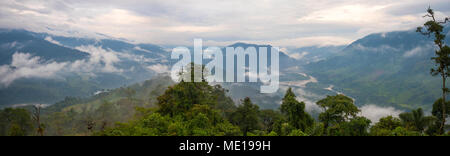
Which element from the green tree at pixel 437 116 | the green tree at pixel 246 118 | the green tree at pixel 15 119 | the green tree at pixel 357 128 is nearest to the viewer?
the green tree at pixel 357 128

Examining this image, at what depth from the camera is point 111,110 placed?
9912cm

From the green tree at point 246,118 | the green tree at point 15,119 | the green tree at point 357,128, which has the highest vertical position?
the green tree at point 357,128

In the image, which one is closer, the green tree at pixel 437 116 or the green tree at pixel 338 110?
the green tree at pixel 338 110

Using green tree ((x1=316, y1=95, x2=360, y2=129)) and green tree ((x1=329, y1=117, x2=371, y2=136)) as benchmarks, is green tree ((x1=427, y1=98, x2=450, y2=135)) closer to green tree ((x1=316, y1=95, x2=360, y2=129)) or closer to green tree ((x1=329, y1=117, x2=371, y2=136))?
green tree ((x1=316, y1=95, x2=360, y2=129))

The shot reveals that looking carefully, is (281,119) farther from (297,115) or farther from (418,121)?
(418,121)

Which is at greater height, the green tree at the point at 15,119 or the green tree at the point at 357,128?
the green tree at the point at 357,128

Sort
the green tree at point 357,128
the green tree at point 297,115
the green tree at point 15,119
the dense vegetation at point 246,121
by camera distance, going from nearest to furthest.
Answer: the green tree at point 357,128 < the dense vegetation at point 246,121 < the green tree at point 297,115 < the green tree at point 15,119

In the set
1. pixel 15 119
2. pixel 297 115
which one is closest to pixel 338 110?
pixel 297 115

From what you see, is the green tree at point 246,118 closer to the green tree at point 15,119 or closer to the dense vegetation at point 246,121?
the dense vegetation at point 246,121

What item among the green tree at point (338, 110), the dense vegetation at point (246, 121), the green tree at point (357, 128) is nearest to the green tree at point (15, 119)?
the dense vegetation at point (246, 121)

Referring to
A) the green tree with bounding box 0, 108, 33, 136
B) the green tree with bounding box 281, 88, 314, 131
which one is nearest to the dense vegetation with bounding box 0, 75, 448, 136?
the green tree with bounding box 281, 88, 314, 131
